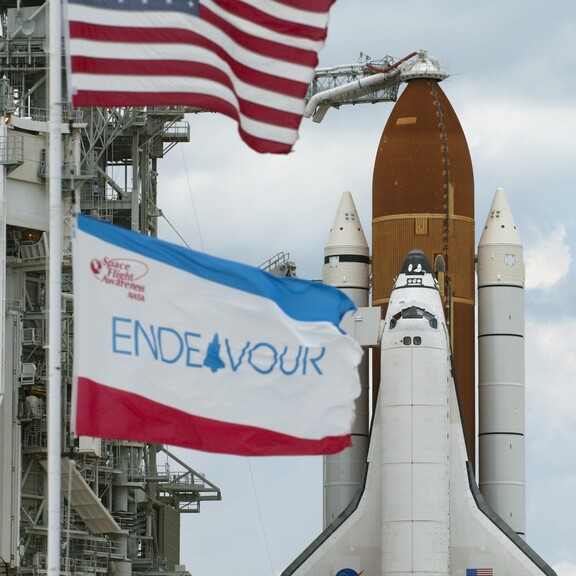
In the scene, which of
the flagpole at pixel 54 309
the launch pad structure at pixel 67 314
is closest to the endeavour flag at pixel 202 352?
the flagpole at pixel 54 309

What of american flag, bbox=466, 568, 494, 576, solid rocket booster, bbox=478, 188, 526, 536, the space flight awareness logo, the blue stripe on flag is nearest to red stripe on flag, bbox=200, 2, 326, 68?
the blue stripe on flag

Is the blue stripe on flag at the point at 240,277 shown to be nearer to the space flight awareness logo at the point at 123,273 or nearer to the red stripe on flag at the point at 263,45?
the space flight awareness logo at the point at 123,273

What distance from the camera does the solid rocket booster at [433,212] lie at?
61.6 meters

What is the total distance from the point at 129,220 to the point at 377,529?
18921mm

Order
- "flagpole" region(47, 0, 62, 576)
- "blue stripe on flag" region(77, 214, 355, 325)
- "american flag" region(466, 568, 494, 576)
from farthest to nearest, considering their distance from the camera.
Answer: "american flag" region(466, 568, 494, 576), "blue stripe on flag" region(77, 214, 355, 325), "flagpole" region(47, 0, 62, 576)

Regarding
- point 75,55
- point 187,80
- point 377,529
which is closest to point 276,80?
point 187,80

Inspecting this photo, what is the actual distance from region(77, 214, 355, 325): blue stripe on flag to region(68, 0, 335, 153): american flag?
1609mm

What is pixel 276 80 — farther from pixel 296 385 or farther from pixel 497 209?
pixel 497 209

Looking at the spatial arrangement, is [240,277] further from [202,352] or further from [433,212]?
[433,212]

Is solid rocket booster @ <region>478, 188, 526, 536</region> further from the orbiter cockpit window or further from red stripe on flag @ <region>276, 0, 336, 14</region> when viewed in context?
red stripe on flag @ <region>276, 0, 336, 14</region>

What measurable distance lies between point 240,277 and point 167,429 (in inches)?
82.5

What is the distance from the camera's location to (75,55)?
22.2 m

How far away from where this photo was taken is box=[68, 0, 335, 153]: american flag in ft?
73.2

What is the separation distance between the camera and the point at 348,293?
62812 millimetres
